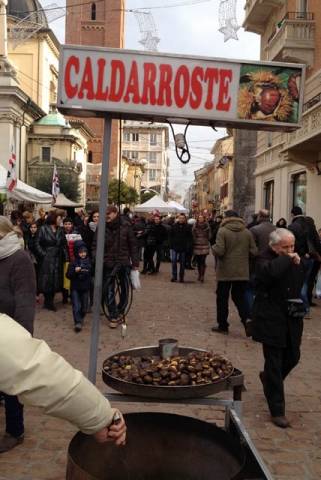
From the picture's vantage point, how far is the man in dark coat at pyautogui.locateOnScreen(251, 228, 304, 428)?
4945mm

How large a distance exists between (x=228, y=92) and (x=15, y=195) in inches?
476

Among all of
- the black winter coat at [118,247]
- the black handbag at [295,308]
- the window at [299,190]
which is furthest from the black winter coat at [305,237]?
the window at [299,190]

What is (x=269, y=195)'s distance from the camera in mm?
24922

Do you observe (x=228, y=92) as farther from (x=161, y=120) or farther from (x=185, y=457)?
(x=185, y=457)

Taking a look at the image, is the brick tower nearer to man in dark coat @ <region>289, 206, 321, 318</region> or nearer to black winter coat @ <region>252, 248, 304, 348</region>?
man in dark coat @ <region>289, 206, 321, 318</region>

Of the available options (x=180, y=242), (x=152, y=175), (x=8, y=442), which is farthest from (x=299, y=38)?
(x=152, y=175)

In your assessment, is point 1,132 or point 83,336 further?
point 1,132

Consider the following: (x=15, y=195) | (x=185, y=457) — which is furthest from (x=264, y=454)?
(x=15, y=195)

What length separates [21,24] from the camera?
47.8 meters

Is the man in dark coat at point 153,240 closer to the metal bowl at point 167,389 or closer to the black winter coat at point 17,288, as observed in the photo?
the black winter coat at point 17,288

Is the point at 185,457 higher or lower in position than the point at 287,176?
lower

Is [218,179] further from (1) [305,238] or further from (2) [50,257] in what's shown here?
(2) [50,257]

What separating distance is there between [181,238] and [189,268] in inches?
168

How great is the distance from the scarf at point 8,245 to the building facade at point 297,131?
12335 millimetres
